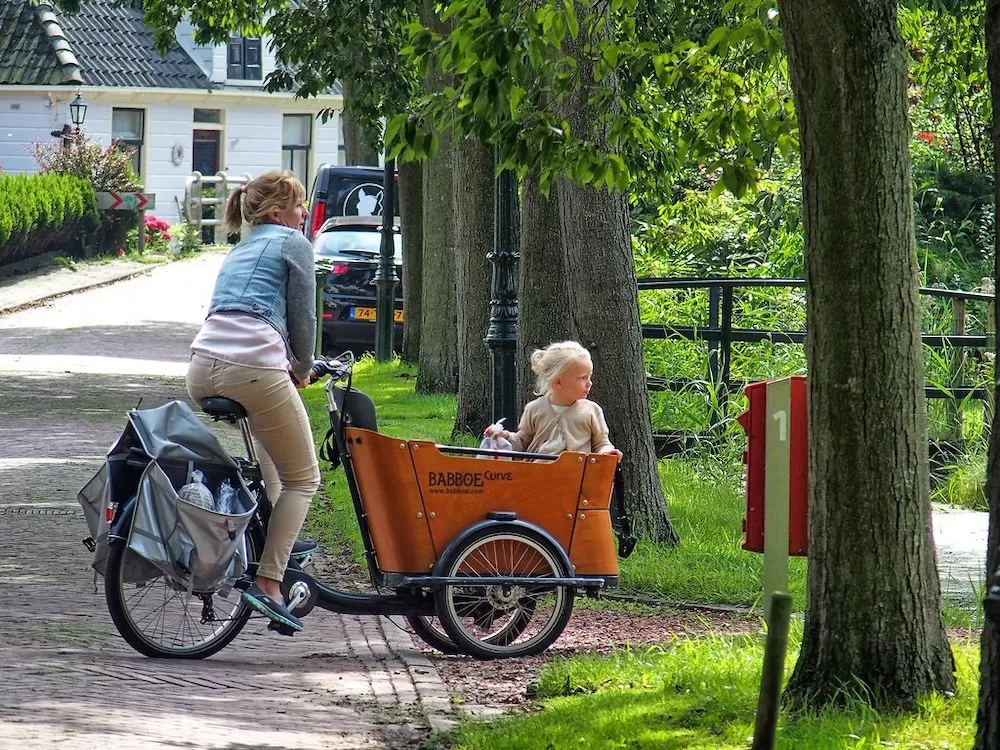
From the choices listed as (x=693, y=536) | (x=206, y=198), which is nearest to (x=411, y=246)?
(x=693, y=536)

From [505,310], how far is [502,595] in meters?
3.64

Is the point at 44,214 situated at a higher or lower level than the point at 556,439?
higher

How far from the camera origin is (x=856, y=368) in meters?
5.80

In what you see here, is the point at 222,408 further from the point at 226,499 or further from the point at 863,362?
the point at 863,362

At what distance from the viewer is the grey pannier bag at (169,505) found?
262 inches

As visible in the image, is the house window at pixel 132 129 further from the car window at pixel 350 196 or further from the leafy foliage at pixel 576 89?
the leafy foliage at pixel 576 89

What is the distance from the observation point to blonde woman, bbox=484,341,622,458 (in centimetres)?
779

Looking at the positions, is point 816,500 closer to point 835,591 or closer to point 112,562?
point 835,591

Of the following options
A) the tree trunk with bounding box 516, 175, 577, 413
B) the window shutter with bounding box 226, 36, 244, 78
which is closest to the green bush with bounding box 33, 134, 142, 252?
the window shutter with bounding box 226, 36, 244, 78

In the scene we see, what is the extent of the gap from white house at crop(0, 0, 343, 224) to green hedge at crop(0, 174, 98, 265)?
23.4 ft

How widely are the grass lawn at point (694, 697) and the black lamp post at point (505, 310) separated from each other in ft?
4.41

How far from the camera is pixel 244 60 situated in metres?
50.7

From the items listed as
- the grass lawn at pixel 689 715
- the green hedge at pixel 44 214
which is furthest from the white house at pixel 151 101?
the grass lawn at pixel 689 715

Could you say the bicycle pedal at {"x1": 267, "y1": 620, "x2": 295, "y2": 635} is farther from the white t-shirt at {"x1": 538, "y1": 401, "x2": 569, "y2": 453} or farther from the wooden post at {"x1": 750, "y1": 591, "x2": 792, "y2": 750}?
the wooden post at {"x1": 750, "y1": 591, "x2": 792, "y2": 750}
